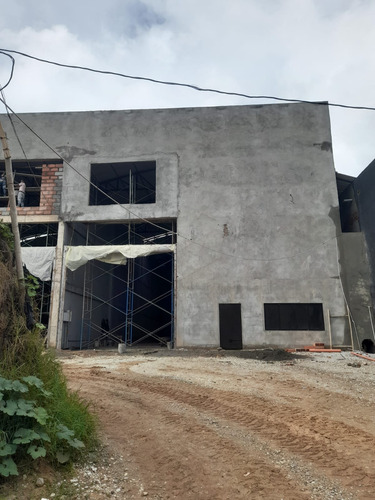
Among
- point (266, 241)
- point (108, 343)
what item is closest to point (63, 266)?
point (108, 343)

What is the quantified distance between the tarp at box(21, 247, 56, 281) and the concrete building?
1.03ft

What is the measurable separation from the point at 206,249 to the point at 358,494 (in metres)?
12.6

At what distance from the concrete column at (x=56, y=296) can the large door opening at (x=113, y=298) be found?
1.51ft

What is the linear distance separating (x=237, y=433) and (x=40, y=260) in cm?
1312

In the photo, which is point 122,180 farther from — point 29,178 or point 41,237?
point 41,237

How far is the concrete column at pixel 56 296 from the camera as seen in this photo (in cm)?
1505

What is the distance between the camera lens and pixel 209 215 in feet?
52.0

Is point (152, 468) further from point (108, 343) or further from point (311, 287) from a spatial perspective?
point (108, 343)

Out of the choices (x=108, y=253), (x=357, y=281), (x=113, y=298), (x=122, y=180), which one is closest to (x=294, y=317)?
(x=357, y=281)

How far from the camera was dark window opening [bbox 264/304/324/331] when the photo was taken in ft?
47.6

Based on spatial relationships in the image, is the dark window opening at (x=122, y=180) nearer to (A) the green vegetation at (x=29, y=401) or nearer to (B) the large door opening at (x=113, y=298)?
(B) the large door opening at (x=113, y=298)

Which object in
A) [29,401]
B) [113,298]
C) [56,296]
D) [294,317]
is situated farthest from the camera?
[113,298]

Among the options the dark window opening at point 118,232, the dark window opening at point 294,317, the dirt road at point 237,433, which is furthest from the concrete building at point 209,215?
the dirt road at point 237,433

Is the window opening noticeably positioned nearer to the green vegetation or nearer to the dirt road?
the dirt road
